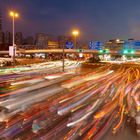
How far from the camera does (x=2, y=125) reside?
460 inches

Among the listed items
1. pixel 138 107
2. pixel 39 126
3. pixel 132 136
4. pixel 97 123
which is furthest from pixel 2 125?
pixel 138 107

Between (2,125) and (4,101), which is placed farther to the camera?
(4,101)

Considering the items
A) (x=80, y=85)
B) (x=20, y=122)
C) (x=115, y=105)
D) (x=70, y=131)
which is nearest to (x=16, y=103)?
(x=20, y=122)

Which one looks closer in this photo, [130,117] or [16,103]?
[130,117]

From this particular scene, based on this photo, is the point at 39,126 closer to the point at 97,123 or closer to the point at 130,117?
the point at 97,123

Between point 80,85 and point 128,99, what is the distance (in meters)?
5.24

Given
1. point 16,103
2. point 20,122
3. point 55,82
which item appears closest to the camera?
point 20,122

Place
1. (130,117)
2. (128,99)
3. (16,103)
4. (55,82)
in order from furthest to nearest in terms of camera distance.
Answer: (55,82), (128,99), (16,103), (130,117)

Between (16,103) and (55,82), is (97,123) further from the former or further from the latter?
(55,82)

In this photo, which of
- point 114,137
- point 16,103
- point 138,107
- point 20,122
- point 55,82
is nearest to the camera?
point 114,137

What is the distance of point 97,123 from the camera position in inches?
489

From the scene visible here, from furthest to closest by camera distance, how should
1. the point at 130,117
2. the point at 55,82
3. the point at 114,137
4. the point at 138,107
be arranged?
1. the point at 55,82
2. the point at 138,107
3. the point at 130,117
4. the point at 114,137

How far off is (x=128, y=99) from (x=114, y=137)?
7.68 metres

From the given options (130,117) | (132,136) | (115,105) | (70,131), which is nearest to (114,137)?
(132,136)
